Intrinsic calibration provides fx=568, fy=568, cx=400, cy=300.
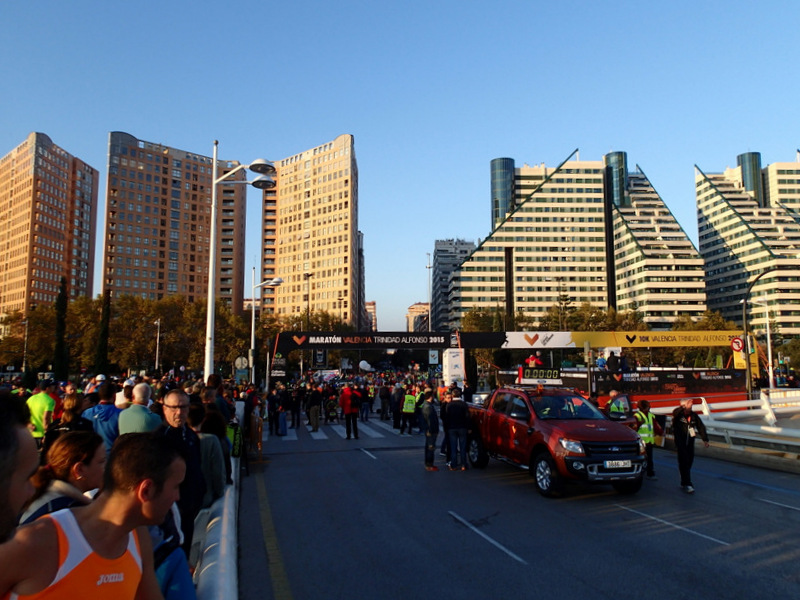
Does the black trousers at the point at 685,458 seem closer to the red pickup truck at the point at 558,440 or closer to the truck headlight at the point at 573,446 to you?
the red pickup truck at the point at 558,440

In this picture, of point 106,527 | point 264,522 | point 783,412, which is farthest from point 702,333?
point 106,527

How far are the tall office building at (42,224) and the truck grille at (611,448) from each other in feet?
464

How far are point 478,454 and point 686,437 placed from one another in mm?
4446

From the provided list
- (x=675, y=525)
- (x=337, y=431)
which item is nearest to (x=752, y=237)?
(x=337, y=431)

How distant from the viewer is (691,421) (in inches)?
428

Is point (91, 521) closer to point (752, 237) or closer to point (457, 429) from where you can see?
point (457, 429)

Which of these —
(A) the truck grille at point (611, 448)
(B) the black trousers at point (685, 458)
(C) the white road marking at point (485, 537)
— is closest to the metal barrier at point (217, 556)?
(C) the white road marking at point (485, 537)

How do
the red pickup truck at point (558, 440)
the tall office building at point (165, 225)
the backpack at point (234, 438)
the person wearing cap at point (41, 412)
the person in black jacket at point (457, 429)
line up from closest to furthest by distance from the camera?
the person wearing cap at point (41, 412)
the red pickup truck at point (558, 440)
the backpack at point (234, 438)
the person in black jacket at point (457, 429)
the tall office building at point (165, 225)

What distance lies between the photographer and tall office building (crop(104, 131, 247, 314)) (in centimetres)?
12284

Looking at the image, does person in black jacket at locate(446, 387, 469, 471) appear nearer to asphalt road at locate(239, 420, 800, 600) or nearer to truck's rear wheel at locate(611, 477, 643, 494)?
asphalt road at locate(239, 420, 800, 600)

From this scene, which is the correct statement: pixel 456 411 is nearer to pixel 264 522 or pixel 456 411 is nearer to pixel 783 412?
pixel 264 522

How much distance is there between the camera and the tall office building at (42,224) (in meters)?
131

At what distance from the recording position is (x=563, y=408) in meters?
11.4

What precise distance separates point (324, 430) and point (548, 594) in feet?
55.6
